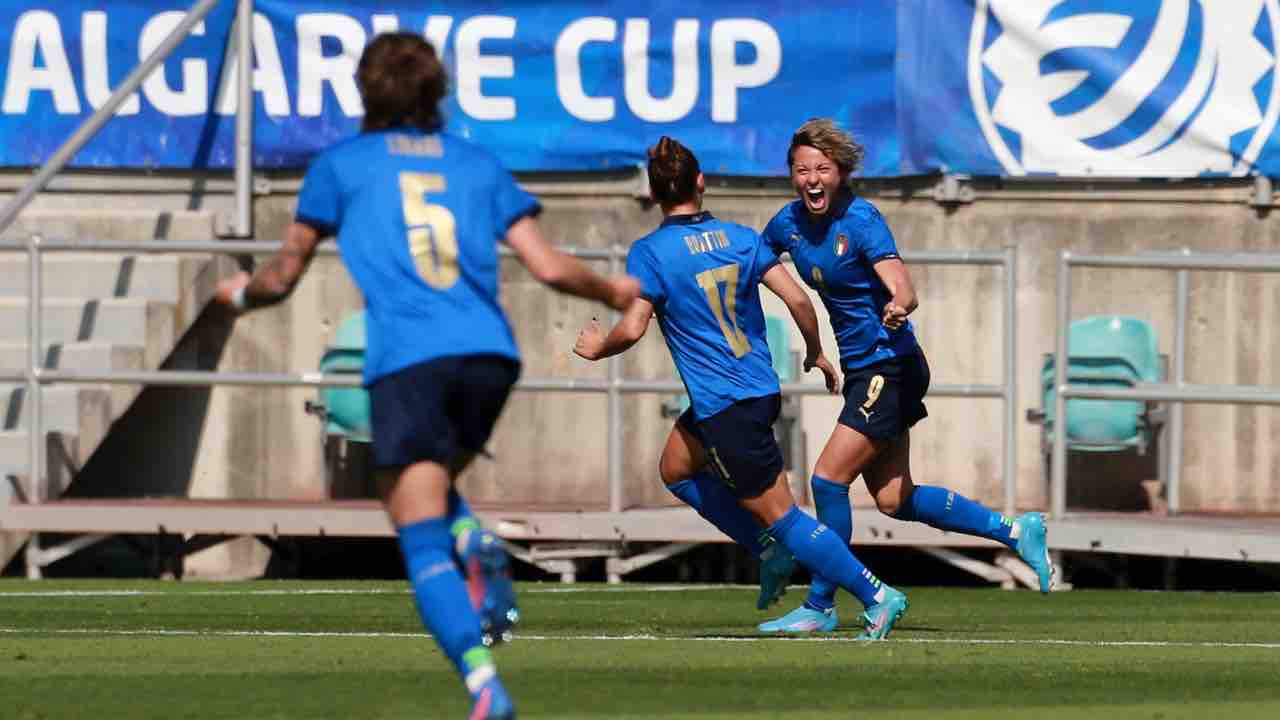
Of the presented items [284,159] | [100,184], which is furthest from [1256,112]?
[100,184]

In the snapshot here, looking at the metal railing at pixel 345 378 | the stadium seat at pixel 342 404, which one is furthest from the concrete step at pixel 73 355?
the stadium seat at pixel 342 404

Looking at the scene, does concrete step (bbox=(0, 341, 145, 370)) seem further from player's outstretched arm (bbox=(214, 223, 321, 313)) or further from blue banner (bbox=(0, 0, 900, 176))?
player's outstretched arm (bbox=(214, 223, 321, 313))

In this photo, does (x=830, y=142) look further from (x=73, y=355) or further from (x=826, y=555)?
(x=73, y=355)

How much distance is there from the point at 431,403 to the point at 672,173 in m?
3.03

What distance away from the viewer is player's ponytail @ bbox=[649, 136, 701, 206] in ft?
30.0

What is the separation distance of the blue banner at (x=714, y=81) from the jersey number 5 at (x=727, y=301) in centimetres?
583

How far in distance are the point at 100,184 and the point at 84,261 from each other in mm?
660

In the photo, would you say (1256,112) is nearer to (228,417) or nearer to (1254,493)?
(1254,493)

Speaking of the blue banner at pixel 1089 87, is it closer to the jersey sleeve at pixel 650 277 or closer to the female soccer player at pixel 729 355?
the female soccer player at pixel 729 355

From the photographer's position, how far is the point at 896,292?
9469 millimetres

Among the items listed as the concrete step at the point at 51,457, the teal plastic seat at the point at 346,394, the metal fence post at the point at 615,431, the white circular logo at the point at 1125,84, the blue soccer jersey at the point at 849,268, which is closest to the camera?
the blue soccer jersey at the point at 849,268

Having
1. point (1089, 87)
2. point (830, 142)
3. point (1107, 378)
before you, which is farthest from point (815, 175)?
point (1089, 87)

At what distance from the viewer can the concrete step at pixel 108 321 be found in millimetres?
15036

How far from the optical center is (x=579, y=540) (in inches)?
551
